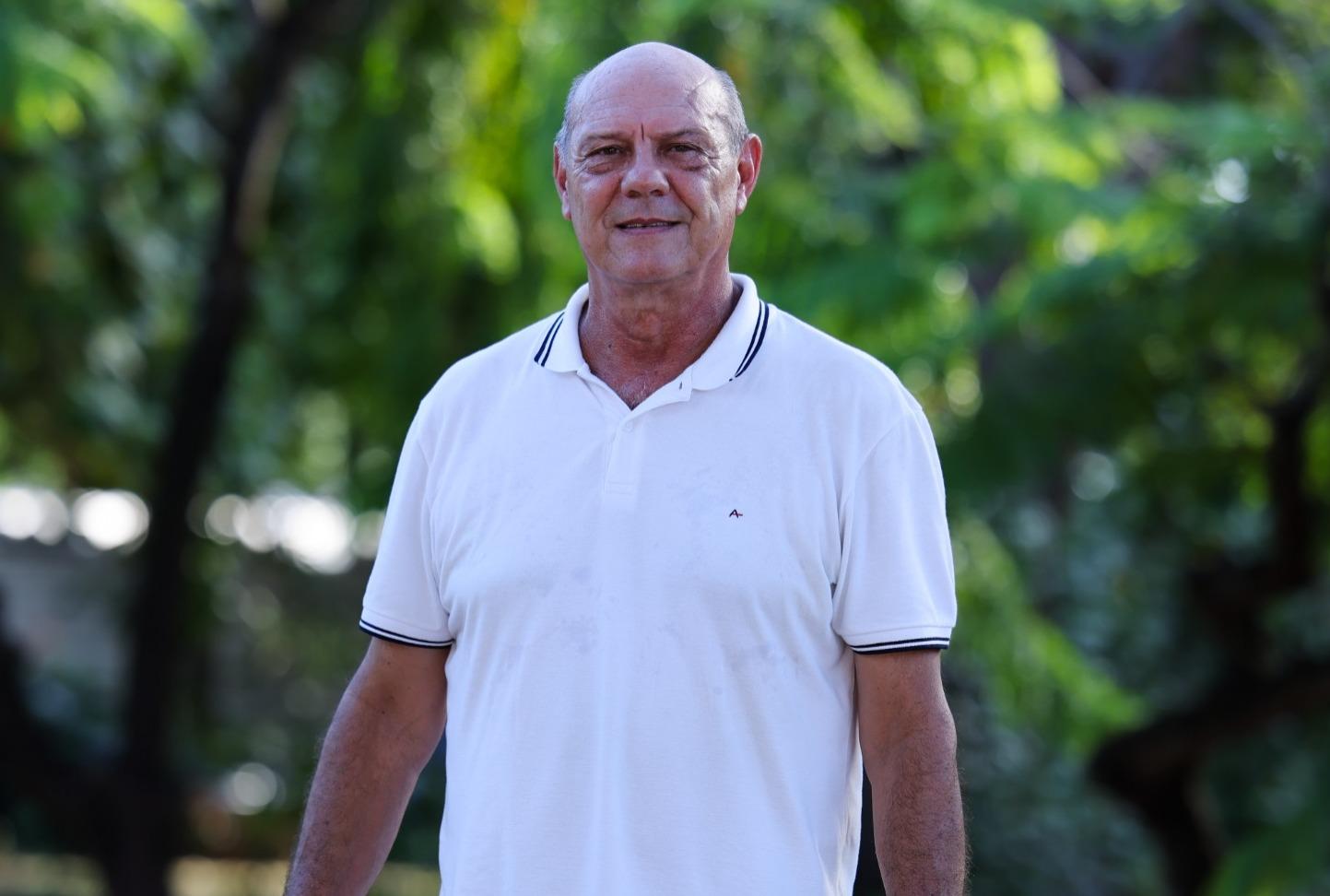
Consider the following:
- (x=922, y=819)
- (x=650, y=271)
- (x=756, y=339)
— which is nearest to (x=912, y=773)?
(x=922, y=819)

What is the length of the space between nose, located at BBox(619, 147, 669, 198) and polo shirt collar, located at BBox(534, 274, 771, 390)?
7.4 inches

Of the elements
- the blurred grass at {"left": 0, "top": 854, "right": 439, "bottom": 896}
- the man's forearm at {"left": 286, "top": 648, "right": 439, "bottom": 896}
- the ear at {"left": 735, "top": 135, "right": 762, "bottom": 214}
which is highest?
the ear at {"left": 735, "top": 135, "right": 762, "bottom": 214}

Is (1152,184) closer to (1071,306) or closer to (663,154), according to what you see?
(1071,306)

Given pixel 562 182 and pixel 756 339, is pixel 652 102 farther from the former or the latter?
pixel 756 339

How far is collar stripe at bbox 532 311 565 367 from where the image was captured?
249cm

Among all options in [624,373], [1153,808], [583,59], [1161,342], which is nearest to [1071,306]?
[1161,342]

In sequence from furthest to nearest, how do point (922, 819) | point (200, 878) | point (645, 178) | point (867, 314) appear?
point (200, 878) → point (867, 314) → point (645, 178) → point (922, 819)

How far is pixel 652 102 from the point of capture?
241 cm

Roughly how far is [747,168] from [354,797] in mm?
1005

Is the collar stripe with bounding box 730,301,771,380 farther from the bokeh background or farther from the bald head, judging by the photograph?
the bokeh background

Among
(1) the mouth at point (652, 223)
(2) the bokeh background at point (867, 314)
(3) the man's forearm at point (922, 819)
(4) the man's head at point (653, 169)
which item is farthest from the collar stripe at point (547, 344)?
(2) the bokeh background at point (867, 314)

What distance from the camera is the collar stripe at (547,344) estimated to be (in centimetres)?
249

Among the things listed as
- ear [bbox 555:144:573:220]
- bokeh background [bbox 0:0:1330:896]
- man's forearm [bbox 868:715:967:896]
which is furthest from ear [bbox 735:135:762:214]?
bokeh background [bbox 0:0:1330:896]

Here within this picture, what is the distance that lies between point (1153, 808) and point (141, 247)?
6297 millimetres
